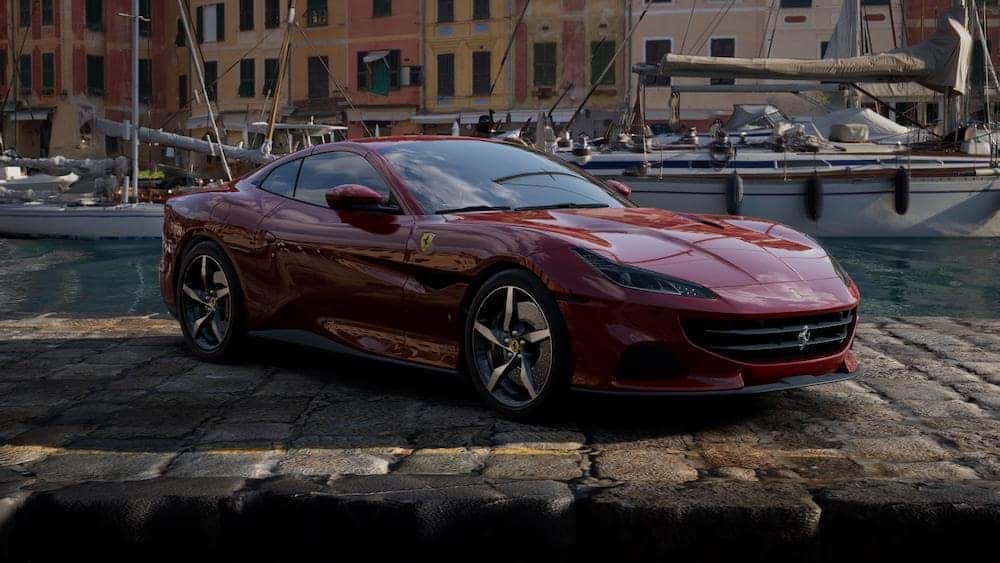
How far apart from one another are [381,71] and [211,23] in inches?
399

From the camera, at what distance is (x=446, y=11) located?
164ft

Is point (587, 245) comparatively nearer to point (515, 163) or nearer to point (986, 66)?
point (515, 163)

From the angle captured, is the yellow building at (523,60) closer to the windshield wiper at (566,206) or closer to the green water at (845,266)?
the green water at (845,266)

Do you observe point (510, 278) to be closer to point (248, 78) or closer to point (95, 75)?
point (248, 78)

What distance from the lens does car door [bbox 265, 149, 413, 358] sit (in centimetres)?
566

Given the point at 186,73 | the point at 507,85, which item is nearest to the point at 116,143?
the point at 186,73

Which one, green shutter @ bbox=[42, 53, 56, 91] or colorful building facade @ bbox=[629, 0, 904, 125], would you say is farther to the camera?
green shutter @ bbox=[42, 53, 56, 91]

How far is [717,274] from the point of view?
193 inches

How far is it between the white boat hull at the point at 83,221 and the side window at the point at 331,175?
73.1 feet

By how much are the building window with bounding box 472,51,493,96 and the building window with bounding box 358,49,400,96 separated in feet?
11.1

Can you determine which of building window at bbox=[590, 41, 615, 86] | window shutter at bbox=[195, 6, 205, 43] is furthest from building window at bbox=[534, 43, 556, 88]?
window shutter at bbox=[195, 6, 205, 43]

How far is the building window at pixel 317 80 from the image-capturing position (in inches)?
2048

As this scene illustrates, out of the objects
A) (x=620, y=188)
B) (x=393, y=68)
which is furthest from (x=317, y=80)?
(x=620, y=188)

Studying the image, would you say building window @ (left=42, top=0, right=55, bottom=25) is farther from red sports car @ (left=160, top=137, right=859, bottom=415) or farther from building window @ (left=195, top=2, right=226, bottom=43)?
red sports car @ (left=160, top=137, right=859, bottom=415)
